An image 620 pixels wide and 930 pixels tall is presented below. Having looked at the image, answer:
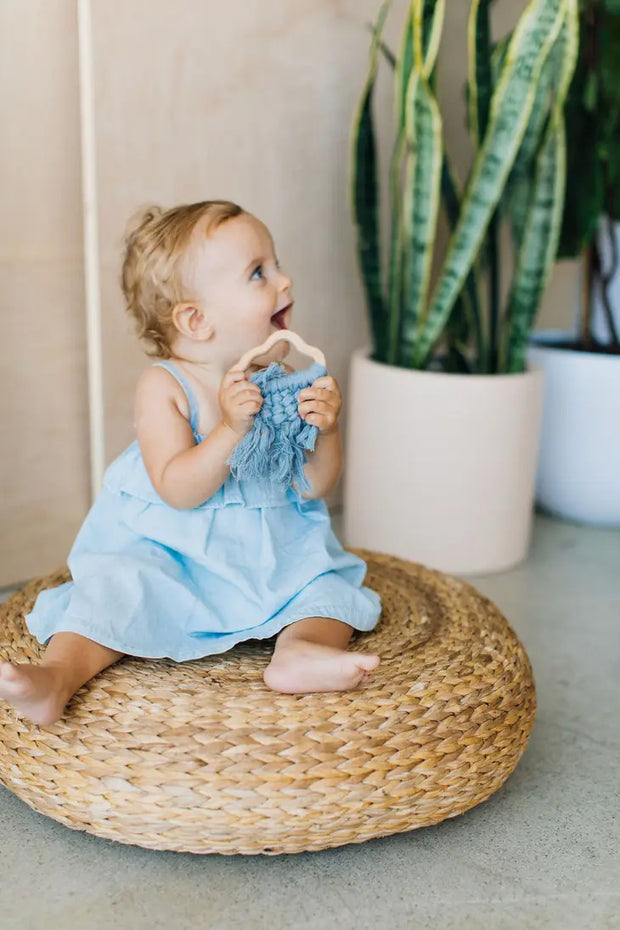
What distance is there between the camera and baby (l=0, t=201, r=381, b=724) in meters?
1.24

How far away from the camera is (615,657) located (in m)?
1.71

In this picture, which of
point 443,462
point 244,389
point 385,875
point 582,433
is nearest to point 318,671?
point 385,875

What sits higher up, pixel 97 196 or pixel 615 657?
pixel 97 196

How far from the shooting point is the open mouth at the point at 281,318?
4.43ft

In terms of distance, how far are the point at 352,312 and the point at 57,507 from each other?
0.78 meters

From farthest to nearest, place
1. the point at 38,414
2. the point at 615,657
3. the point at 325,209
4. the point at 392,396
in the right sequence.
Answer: the point at 325,209 → the point at 392,396 → the point at 38,414 → the point at 615,657

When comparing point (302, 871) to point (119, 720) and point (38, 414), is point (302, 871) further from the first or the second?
point (38, 414)

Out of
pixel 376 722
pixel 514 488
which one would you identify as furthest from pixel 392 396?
pixel 376 722

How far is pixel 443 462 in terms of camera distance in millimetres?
1982

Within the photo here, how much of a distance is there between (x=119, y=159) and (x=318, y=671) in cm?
106

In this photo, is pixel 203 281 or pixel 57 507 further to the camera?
pixel 57 507

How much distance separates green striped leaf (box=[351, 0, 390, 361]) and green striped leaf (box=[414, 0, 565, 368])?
128 millimetres

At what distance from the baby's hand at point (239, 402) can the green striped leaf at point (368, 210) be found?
905 mm

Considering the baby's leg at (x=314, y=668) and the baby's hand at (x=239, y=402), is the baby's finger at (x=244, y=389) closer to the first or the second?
the baby's hand at (x=239, y=402)
